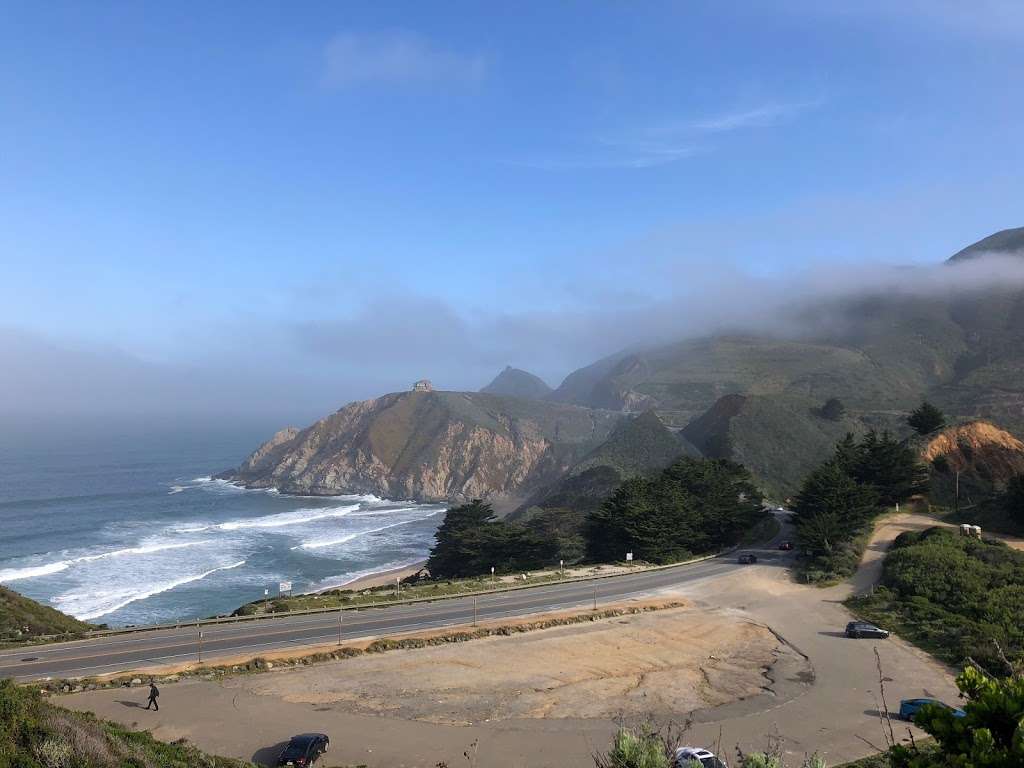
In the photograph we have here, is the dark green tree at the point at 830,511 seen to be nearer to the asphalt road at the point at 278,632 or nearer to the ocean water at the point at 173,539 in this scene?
the asphalt road at the point at 278,632

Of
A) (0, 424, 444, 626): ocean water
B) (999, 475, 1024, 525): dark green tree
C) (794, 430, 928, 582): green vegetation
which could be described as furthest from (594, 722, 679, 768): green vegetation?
(0, 424, 444, 626): ocean water

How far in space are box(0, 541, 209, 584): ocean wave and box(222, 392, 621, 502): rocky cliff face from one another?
48074 millimetres

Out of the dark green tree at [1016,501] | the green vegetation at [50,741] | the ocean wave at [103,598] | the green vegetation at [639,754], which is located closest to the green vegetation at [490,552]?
the ocean wave at [103,598]

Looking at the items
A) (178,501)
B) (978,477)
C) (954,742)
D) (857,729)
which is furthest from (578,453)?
(954,742)

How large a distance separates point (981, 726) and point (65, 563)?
241 feet

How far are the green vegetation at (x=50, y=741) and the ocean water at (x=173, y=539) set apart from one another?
132 ft

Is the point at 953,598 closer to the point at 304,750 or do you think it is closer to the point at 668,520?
the point at 668,520

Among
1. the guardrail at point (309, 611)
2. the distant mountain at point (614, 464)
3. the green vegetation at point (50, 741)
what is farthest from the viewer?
the distant mountain at point (614, 464)

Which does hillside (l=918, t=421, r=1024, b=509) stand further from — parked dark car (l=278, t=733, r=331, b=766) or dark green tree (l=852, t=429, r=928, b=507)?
parked dark car (l=278, t=733, r=331, b=766)

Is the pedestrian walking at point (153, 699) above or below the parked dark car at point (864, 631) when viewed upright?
above

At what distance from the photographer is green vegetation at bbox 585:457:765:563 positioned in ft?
151

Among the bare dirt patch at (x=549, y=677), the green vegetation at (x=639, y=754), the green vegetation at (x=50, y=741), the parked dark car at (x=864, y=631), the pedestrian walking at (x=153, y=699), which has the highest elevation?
the green vegetation at (x=50, y=741)

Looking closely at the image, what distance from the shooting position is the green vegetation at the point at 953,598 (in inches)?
979

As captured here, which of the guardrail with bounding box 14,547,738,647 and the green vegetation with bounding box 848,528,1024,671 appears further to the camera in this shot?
the guardrail with bounding box 14,547,738,647
